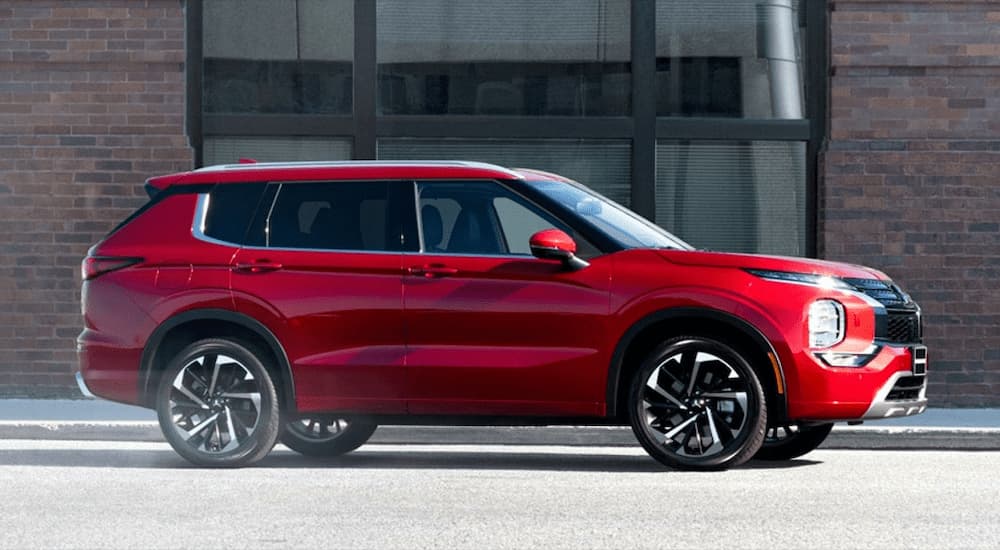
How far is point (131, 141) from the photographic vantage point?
14.8m

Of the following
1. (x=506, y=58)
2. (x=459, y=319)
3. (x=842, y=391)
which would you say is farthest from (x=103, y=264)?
(x=506, y=58)

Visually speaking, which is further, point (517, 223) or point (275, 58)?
point (275, 58)

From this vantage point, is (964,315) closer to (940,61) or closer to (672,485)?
(940,61)

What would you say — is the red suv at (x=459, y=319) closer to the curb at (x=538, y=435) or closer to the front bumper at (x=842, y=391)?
the front bumper at (x=842, y=391)

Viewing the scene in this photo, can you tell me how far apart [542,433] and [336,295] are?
8.94 ft

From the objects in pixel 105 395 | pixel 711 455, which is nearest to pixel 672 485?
pixel 711 455

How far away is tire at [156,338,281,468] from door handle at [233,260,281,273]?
0.42m

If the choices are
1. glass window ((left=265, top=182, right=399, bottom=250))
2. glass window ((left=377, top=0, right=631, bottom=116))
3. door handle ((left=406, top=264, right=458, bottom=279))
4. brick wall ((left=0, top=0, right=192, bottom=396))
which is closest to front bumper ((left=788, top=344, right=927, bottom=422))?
door handle ((left=406, top=264, right=458, bottom=279))

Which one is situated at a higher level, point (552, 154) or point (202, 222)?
point (552, 154)

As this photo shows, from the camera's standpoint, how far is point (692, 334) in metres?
9.35

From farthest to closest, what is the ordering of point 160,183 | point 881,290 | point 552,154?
1. point 552,154
2. point 160,183
3. point 881,290

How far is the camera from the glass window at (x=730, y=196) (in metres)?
15.0

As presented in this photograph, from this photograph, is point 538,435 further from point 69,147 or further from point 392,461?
point 69,147

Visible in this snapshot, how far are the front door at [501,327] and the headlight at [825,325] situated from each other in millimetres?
1114
